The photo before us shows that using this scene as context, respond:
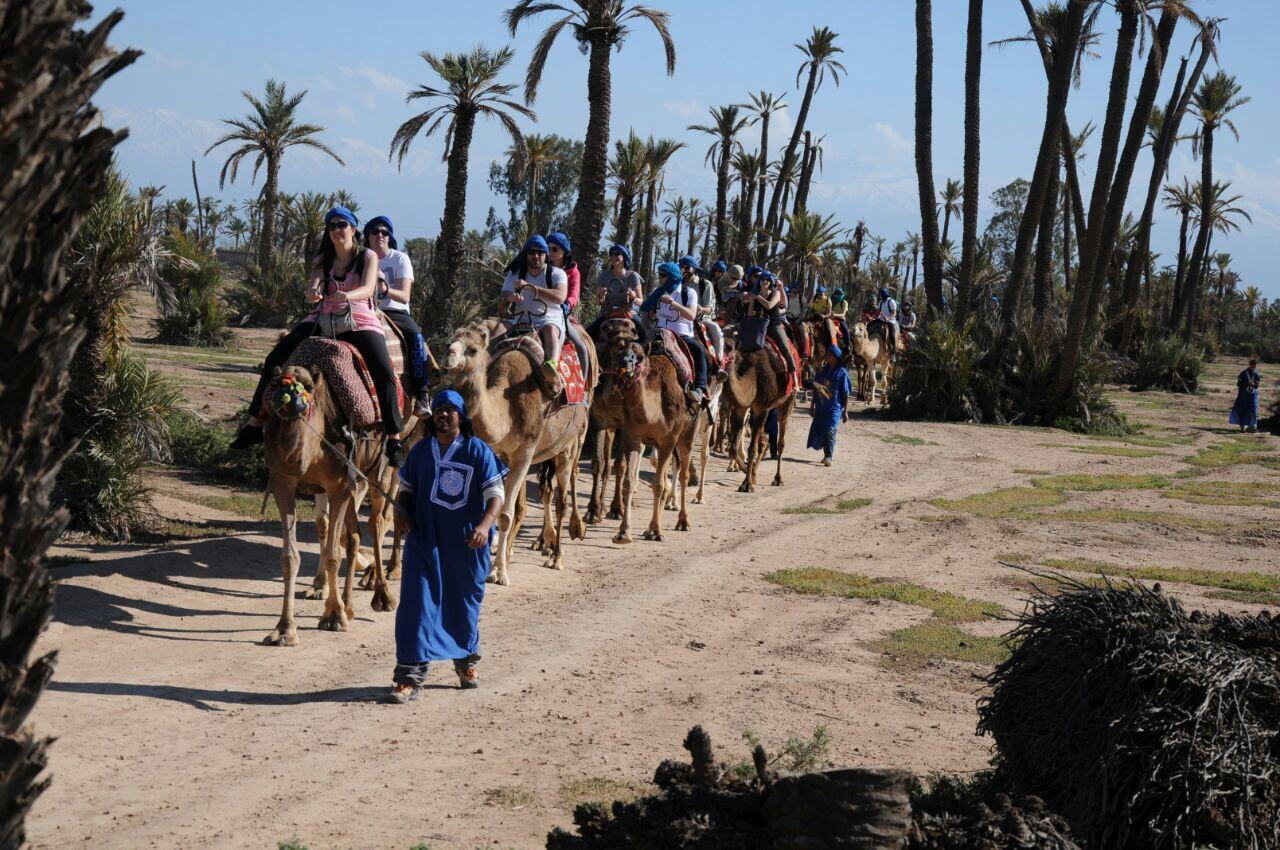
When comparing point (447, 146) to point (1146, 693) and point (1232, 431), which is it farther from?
point (1146, 693)

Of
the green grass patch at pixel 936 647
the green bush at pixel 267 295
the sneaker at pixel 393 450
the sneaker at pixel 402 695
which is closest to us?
the sneaker at pixel 402 695

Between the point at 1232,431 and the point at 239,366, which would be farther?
the point at 1232,431

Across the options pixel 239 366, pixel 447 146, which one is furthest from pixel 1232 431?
pixel 239 366

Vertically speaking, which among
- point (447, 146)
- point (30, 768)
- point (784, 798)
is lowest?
point (784, 798)

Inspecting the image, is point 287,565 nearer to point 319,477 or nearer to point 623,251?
point 319,477

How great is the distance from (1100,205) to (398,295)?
2236cm

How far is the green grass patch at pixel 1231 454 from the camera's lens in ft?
82.6

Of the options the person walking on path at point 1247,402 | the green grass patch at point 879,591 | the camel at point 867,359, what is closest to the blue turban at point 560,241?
the green grass patch at point 879,591

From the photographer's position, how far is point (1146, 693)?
5980mm

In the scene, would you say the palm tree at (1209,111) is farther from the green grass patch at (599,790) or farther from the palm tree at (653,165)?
the green grass patch at (599,790)

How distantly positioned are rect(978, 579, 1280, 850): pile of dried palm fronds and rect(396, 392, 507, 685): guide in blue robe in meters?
3.55

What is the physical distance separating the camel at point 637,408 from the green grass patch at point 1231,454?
13686mm

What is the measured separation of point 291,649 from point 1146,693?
613 centimetres

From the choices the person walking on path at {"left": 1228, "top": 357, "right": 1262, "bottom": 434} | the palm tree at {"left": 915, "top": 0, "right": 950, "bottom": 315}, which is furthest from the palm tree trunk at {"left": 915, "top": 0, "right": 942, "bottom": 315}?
the person walking on path at {"left": 1228, "top": 357, "right": 1262, "bottom": 434}
